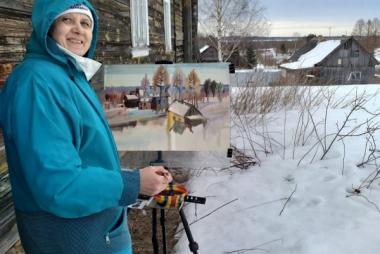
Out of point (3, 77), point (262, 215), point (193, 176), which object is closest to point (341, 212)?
point (262, 215)

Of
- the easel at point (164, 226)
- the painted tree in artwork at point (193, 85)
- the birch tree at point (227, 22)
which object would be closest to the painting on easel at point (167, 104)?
the painted tree in artwork at point (193, 85)

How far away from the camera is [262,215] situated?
3832 mm

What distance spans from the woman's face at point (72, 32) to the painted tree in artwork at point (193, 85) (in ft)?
6.11

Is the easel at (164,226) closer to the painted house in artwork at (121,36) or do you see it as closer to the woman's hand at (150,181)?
the woman's hand at (150,181)

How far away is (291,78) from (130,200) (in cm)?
859

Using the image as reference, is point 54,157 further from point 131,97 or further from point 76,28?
point 131,97

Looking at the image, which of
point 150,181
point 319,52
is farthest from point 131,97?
point 319,52

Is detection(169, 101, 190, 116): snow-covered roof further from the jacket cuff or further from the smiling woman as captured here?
the jacket cuff

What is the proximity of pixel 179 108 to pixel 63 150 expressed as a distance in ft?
7.03

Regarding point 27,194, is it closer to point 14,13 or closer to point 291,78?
point 14,13

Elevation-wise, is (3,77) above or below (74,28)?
below

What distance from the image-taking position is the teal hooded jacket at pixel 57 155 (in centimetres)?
111

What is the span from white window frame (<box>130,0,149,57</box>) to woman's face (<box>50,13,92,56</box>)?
3811 mm

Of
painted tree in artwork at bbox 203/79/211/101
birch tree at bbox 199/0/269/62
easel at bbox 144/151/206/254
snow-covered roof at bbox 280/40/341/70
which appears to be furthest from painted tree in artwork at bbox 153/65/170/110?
snow-covered roof at bbox 280/40/341/70
